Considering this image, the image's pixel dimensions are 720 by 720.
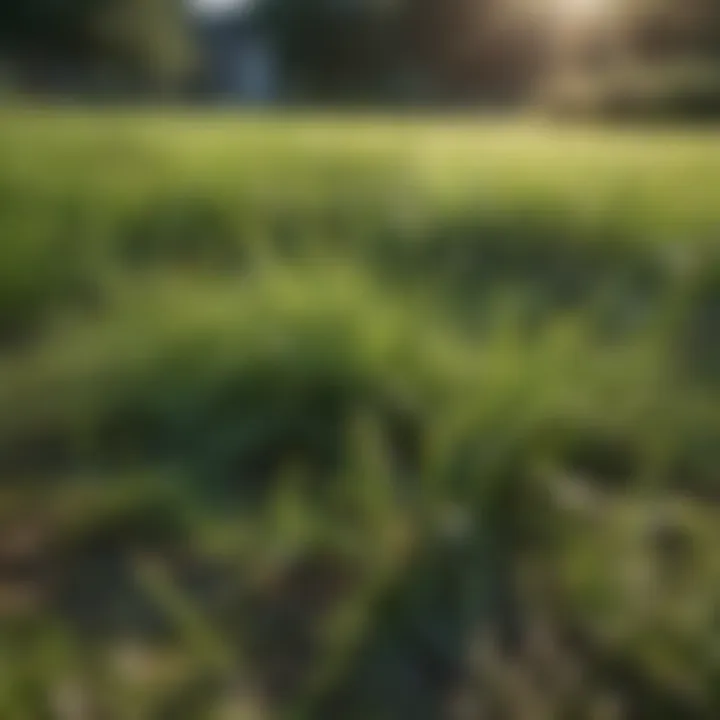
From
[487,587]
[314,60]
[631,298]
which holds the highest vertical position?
[314,60]

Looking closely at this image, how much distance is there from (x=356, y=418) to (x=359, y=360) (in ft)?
0.13

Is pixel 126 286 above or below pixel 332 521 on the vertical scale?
above

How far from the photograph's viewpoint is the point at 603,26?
839 millimetres

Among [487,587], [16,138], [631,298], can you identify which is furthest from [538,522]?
[16,138]

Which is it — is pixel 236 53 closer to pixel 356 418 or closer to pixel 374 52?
pixel 374 52

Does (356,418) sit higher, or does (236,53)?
(236,53)

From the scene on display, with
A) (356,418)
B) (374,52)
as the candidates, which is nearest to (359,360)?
(356,418)

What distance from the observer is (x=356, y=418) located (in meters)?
0.78

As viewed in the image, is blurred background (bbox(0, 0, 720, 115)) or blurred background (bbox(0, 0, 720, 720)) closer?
blurred background (bbox(0, 0, 720, 720))

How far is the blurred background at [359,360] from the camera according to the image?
73 cm

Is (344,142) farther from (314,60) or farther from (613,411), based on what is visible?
(613,411)

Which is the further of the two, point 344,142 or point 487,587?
point 344,142

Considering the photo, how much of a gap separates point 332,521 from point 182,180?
0.86ft

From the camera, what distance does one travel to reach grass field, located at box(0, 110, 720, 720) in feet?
2.37
